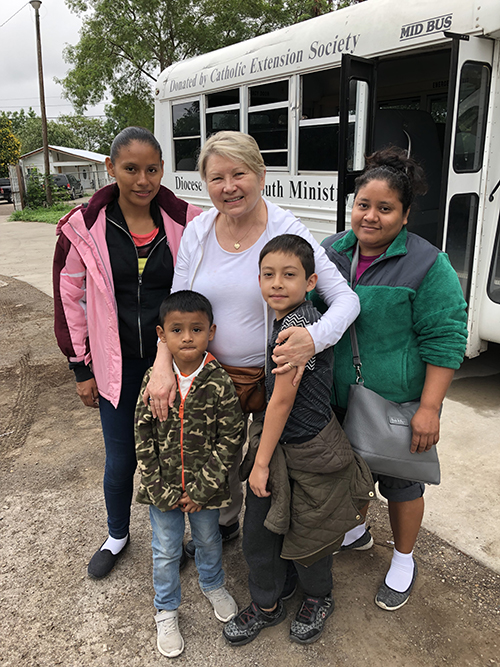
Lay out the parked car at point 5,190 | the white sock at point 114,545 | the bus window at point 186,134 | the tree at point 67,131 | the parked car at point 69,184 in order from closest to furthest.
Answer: the white sock at point 114,545, the bus window at point 186,134, the parked car at point 69,184, the parked car at point 5,190, the tree at point 67,131

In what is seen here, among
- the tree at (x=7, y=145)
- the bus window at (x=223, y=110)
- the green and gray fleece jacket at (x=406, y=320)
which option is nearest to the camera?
the green and gray fleece jacket at (x=406, y=320)

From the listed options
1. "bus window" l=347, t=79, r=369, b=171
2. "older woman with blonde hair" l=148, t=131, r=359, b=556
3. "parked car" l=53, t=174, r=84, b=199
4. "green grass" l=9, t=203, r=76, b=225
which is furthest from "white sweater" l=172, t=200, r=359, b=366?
"parked car" l=53, t=174, r=84, b=199

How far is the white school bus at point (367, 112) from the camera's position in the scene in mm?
3797

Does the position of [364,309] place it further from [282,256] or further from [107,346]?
[107,346]

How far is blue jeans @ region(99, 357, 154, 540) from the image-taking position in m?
2.34

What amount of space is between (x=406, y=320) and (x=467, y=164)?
2540 mm

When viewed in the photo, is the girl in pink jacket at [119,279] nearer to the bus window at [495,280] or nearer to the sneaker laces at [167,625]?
the sneaker laces at [167,625]

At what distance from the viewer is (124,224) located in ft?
7.29

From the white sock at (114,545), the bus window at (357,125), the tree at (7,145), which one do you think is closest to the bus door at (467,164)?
the bus window at (357,125)

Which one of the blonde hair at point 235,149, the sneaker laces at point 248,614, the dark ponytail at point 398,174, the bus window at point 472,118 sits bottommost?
the sneaker laces at point 248,614

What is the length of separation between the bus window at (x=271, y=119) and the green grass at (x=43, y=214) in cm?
1525

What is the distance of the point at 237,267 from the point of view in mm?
1994

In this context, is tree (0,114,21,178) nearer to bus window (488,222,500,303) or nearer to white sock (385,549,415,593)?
bus window (488,222,500,303)

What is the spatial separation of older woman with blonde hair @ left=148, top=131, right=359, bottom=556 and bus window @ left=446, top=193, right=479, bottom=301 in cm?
238
